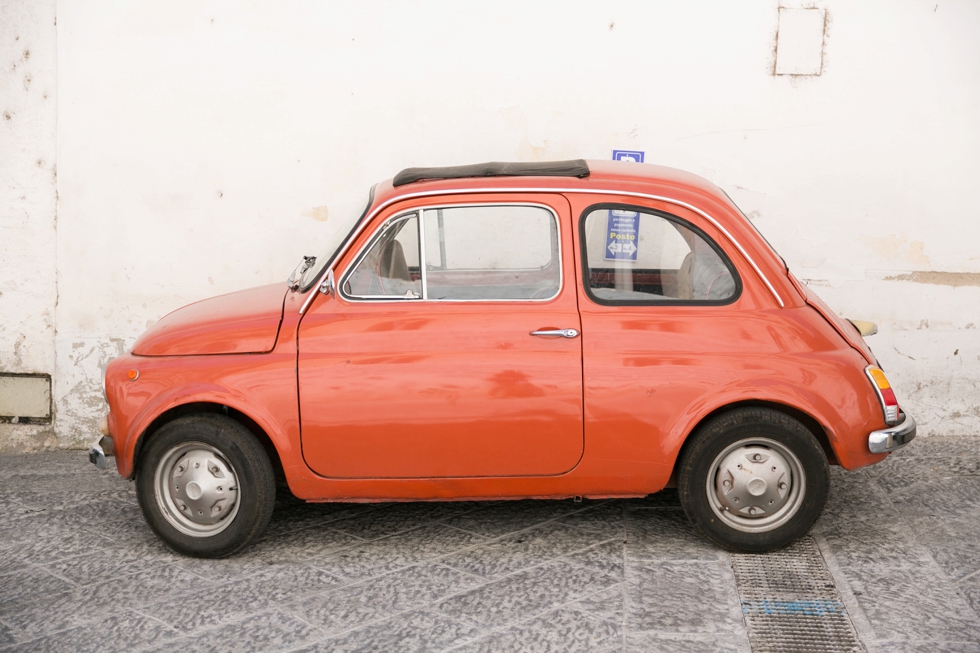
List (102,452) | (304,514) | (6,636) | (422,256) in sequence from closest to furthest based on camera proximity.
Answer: (6,636), (422,256), (102,452), (304,514)

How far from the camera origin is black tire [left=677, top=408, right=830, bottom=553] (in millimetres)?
4520

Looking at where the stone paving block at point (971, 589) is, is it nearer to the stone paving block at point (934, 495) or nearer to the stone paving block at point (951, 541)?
the stone paving block at point (951, 541)

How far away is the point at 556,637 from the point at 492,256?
1737 millimetres

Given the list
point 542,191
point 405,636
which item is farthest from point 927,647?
point 542,191

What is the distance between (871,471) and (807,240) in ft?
5.04

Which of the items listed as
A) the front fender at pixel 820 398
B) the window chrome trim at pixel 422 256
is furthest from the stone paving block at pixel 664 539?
the window chrome trim at pixel 422 256

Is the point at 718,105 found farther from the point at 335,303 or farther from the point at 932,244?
the point at 335,303

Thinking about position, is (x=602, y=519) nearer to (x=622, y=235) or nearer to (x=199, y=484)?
(x=622, y=235)

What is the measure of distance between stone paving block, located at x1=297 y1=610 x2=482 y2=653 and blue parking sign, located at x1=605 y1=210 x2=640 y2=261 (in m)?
1.82

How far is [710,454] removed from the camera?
4.56 m

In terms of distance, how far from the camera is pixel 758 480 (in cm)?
457

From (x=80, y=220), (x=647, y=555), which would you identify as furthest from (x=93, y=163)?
(x=647, y=555)

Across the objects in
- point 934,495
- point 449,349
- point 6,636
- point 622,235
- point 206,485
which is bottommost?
point 6,636

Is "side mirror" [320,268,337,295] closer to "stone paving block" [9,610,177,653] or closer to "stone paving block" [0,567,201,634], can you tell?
"stone paving block" [0,567,201,634]
